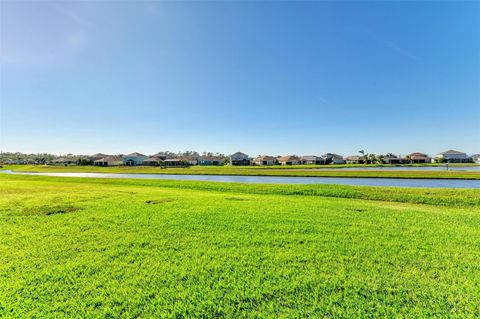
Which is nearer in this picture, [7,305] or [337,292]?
[7,305]

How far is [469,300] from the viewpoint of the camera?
3.79 meters

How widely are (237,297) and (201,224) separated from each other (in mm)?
4645

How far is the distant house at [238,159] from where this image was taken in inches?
4041

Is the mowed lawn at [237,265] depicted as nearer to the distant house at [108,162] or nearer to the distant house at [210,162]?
the distant house at [108,162]

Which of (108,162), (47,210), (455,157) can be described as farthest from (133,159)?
(455,157)

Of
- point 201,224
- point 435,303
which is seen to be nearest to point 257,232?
point 201,224

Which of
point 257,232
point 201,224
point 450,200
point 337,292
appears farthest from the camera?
point 450,200

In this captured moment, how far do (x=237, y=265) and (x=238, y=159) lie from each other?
9817 cm

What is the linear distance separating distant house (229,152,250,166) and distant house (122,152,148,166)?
4084 cm

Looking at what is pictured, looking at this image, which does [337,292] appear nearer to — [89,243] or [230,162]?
[89,243]

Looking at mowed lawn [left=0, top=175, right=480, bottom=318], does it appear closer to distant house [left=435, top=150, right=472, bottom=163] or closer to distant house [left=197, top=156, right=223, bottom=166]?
distant house [left=197, top=156, right=223, bottom=166]

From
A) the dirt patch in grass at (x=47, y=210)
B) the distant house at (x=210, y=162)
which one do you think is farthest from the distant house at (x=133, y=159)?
the dirt patch in grass at (x=47, y=210)

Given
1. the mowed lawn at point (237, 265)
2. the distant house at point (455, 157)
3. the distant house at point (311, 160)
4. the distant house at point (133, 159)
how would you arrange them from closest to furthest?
the mowed lawn at point (237, 265) < the distant house at point (455, 157) < the distant house at point (133, 159) < the distant house at point (311, 160)

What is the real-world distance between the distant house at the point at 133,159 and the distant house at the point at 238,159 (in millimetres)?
40837
